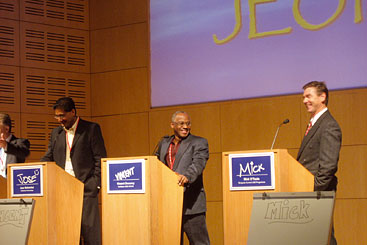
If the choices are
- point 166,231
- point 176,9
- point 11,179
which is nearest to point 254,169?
point 166,231

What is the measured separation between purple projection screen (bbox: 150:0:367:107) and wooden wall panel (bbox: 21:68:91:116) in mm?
1070

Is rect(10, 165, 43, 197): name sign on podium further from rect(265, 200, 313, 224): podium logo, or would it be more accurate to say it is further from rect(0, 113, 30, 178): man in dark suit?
rect(265, 200, 313, 224): podium logo

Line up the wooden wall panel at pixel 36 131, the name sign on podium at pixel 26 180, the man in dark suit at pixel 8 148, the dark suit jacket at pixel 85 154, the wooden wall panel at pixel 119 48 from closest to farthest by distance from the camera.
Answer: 1. the name sign on podium at pixel 26 180
2. the dark suit jacket at pixel 85 154
3. the man in dark suit at pixel 8 148
4. the wooden wall panel at pixel 36 131
5. the wooden wall panel at pixel 119 48

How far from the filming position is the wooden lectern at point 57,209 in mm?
4844

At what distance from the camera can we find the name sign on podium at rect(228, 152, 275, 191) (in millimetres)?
4188

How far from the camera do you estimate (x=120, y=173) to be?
476cm

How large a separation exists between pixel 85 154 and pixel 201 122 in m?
2.39

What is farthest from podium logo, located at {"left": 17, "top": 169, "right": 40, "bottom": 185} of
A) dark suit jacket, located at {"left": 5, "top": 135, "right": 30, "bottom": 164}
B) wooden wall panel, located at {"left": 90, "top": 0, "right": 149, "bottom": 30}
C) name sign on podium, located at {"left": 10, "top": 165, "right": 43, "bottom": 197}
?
wooden wall panel, located at {"left": 90, "top": 0, "right": 149, "bottom": 30}

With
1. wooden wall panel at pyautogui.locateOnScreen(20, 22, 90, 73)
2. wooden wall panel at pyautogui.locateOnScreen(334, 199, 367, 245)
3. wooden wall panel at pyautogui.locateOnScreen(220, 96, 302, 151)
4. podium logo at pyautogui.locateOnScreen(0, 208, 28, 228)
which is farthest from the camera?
wooden wall panel at pyautogui.locateOnScreen(20, 22, 90, 73)

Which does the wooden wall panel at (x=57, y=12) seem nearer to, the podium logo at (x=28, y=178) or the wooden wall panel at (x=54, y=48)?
the wooden wall panel at (x=54, y=48)

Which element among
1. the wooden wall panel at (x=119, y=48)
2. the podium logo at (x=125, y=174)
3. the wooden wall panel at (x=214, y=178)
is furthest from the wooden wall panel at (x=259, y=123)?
the podium logo at (x=125, y=174)

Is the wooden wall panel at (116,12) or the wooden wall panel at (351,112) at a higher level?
the wooden wall panel at (116,12)

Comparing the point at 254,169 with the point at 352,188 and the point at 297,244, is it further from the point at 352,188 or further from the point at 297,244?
the point at 352,188

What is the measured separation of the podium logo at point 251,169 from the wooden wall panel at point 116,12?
14.0ft
